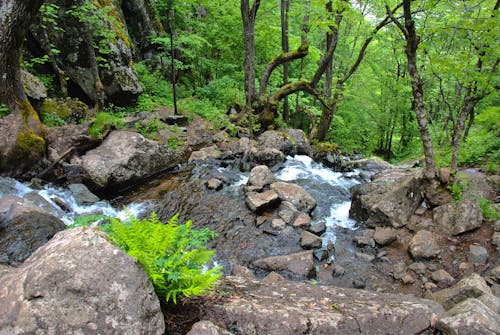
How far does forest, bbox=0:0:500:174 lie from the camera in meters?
7.30

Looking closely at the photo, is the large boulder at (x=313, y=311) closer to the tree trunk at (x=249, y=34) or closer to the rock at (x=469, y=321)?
the rock at (x=469, y=321)

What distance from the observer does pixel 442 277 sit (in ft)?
18.3

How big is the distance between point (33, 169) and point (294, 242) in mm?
7324

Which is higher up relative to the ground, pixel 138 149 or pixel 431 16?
pixel 431 16

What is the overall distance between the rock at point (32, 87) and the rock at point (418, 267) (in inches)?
474

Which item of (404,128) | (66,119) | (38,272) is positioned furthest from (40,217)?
(404,128)

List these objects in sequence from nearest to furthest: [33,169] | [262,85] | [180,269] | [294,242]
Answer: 1. [180,269]
2. [294,242]
3. [33,169]
4. [262,85]

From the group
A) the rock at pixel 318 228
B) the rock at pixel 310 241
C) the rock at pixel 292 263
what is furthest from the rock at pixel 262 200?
the rock at pixel 292 263

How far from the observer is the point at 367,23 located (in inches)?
637

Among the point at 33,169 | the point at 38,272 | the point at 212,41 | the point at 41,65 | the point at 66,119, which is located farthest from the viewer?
the point at 212,41

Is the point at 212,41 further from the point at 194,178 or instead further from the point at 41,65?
the point at 194,178

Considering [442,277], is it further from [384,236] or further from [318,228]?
[318,228]

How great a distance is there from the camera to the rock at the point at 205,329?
217 cm

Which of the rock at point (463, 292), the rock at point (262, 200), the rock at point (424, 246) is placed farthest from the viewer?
the rock at point (262, 200)
